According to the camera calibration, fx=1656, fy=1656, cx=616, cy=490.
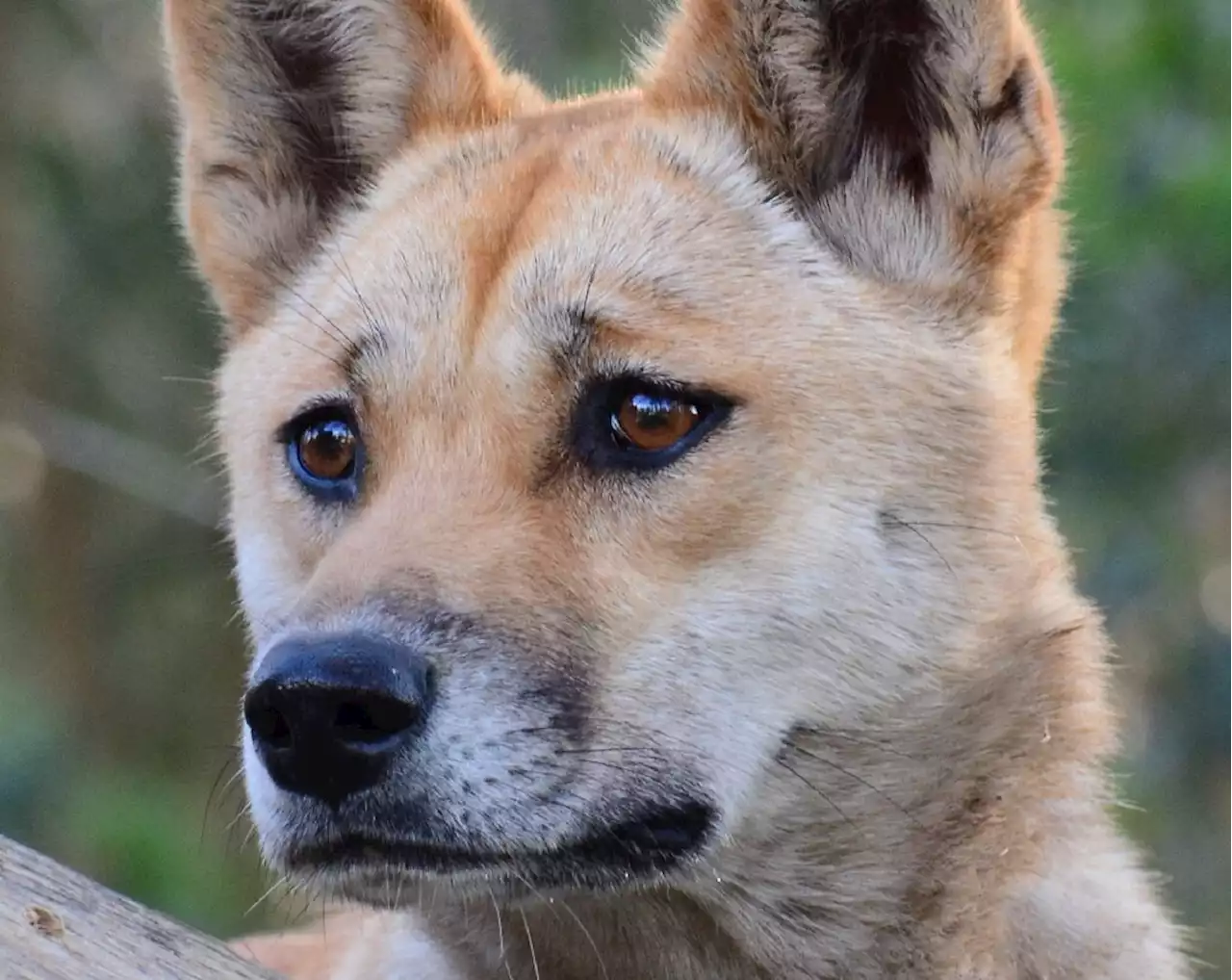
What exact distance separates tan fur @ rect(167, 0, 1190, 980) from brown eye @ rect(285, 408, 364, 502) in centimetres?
5

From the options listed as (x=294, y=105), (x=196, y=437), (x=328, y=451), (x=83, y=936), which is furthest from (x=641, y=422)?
(x=196, y=437)

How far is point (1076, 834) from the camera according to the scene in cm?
317

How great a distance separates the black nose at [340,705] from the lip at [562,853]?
0.13 metres

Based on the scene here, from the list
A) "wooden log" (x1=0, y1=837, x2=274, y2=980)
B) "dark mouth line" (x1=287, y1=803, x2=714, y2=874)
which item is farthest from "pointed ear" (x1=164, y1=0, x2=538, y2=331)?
"wooden log" (x1=0, y1=837, x2=274, y2=980)

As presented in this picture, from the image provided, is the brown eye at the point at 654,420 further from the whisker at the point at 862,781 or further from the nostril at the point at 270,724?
the nostril at the point at 270,724

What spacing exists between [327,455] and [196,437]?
6059mm

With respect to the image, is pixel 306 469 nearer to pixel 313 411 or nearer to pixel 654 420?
pixel 313 411

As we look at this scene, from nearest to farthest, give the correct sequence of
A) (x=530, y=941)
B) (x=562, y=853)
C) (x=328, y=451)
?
(x=562, y=853), (x=530, y=941), (x=328, y=451)

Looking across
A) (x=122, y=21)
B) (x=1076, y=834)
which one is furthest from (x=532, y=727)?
(x=122, y=21)

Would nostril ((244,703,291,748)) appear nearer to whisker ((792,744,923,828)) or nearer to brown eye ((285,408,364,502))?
brown eye ((285,408,364,502))

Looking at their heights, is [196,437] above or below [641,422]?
below

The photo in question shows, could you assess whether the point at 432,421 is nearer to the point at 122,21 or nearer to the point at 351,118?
the point at 351,118

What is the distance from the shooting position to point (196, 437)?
9.09 m

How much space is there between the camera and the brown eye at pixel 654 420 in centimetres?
294
